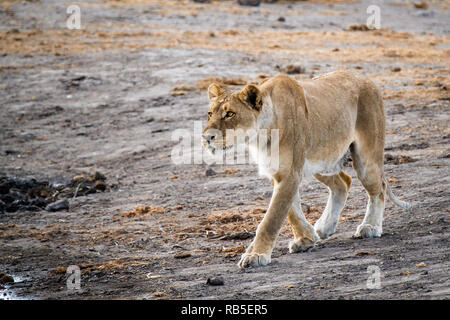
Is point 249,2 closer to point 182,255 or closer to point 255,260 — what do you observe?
point 182,255

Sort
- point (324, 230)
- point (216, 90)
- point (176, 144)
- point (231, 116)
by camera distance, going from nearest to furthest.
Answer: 1. point (231, 116)
2. point (216, 90)
3. point (324, 230)
4. point (176, 144)

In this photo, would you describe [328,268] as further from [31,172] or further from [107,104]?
[107,104]

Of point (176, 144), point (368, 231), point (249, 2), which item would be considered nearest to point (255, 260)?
point (368, 231)

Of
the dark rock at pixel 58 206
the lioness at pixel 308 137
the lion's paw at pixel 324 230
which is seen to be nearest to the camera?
the lioness at pixel 308 137

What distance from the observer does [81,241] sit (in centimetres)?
859

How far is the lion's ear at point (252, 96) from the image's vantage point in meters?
6.47

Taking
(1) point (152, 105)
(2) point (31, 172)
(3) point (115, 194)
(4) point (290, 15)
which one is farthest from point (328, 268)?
(4) point (290, 15)

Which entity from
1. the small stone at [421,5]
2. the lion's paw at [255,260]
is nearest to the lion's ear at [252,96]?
the lion's paw at [255,260]

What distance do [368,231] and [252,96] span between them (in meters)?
1.80

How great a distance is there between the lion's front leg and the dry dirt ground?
0.11 meters

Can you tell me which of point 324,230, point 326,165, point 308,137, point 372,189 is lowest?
point 324,230

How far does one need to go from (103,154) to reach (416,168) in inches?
209

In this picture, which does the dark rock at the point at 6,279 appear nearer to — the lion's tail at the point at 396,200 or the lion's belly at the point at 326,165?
the lion's belly at the point at 326,165

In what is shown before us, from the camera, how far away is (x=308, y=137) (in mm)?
6898
